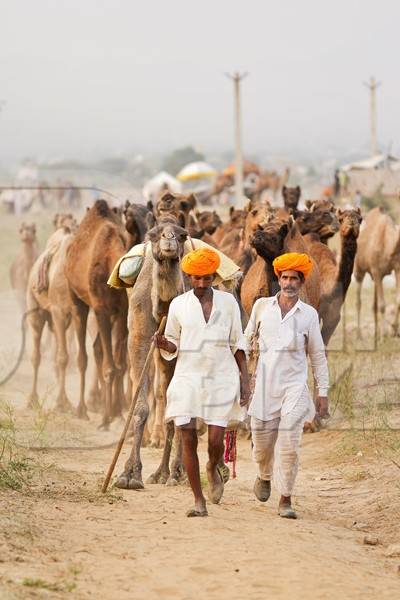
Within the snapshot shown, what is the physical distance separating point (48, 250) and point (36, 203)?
101ft

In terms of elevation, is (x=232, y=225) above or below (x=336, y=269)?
above

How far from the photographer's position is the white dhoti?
336 inches

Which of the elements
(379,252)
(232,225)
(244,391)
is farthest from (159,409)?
(379,252)

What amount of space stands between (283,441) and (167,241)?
5.41ft

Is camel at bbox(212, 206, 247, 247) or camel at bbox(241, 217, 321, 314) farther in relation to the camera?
camel at bbox(212, 206, 247, 247)

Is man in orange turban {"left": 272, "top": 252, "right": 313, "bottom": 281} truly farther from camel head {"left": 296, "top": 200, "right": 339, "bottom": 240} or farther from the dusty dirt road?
camel head {"left": 296, "top": 200, "right": 339, "bottom": 240}

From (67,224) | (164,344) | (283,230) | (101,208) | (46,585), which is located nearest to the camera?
(46,585)

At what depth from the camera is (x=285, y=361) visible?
861 cm

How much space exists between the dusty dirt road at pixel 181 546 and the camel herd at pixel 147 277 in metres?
0.76

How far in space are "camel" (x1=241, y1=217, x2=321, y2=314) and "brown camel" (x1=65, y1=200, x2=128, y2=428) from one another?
152 cm

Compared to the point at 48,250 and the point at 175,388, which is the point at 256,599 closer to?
the point at 175,388

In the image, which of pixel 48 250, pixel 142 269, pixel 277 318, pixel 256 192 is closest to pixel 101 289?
pixel 48 250

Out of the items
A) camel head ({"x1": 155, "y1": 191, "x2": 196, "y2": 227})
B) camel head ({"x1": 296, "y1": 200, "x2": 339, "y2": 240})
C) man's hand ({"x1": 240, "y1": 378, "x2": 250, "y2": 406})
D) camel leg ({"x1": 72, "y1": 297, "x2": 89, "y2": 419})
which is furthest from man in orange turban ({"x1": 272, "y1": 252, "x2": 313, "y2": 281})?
camel leg ({"x1": 72, "y1": 297, "x2": 89, "y2": 419})

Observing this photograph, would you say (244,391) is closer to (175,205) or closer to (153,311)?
(153,311)
